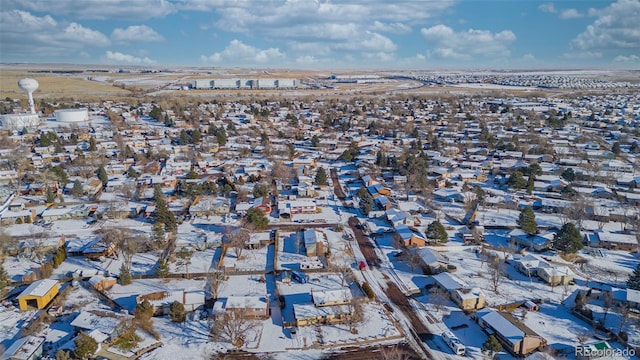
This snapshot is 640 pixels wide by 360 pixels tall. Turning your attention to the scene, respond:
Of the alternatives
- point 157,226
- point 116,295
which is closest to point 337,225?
point 157,226

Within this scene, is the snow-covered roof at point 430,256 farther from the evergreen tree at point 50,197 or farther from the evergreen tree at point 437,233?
the evergreen tree at point 50,197

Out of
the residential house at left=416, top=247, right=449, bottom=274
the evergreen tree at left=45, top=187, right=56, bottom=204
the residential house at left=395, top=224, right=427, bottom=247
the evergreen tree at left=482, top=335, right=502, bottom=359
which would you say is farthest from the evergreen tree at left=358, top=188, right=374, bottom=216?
the evergreen tree at left=45, top=187, right=56, bottom=204

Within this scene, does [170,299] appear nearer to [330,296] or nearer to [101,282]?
[101,282]

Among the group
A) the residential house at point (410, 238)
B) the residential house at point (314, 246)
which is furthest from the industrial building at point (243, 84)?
the residential house at point (410, 238)

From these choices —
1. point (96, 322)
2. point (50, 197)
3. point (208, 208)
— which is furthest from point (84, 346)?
point (50, 197)

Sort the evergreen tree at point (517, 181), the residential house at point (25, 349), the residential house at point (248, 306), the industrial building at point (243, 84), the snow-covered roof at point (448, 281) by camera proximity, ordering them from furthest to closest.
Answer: the industrial building at point (243, 84)
the evergreen tree at point (517, 181)
the snow-covered roof at point (448, 281)
the residential house at point (248, 306)
the residential house at point (25, 349)

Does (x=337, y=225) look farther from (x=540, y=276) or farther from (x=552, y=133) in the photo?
(x=552, y=133)

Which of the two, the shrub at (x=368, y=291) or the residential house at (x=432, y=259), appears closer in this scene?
the shrub at (x=368, y=291)
